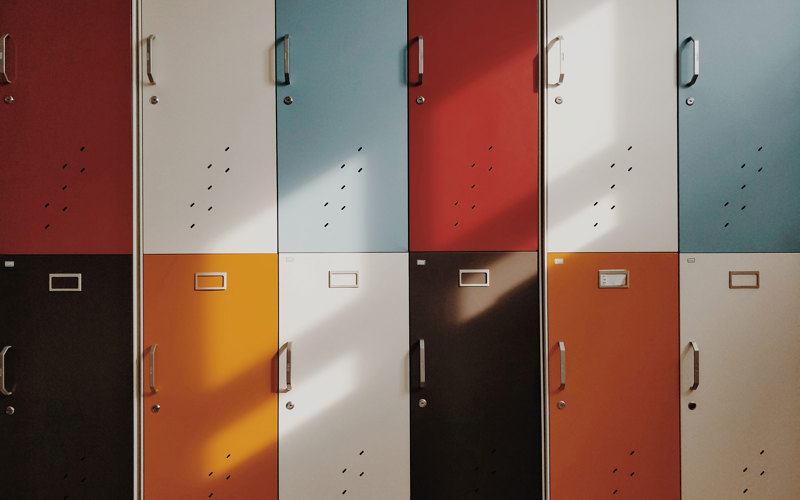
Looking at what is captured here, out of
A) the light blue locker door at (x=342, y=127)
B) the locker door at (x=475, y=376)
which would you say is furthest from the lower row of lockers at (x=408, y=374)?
the light blue locker door at (x=342, y=127)

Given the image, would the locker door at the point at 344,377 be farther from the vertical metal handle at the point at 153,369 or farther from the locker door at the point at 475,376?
the vertical metal handle at the point at 153,369

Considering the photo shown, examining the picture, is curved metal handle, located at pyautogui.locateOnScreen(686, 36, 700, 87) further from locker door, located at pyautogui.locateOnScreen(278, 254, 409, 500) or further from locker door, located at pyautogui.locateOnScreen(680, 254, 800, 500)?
locker door, located at pyautogui.locateOnScreen(278, 254, 409, 500)

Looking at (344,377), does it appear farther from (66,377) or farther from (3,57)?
(3,57)

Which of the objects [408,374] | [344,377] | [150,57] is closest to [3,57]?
[150,57]

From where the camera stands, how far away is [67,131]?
1.59m

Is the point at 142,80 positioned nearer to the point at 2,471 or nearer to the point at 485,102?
the point at 485,102

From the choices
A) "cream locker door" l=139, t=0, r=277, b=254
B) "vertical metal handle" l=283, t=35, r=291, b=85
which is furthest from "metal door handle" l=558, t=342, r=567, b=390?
"vertical metal handle" l=283, t=35, r=291, b=85

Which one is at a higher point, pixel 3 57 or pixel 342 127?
pixel 3 57

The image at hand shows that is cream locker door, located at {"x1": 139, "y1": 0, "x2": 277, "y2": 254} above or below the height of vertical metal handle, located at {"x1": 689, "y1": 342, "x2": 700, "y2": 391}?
above

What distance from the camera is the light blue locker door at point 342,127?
1603 millimetres

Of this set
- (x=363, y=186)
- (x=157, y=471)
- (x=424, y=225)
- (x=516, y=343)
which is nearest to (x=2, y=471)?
(x=157, y=471)

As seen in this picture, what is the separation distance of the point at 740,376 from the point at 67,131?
111 inches

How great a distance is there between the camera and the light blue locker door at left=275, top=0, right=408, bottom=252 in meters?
1.60

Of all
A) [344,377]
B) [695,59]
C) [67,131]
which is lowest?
[344,377]
